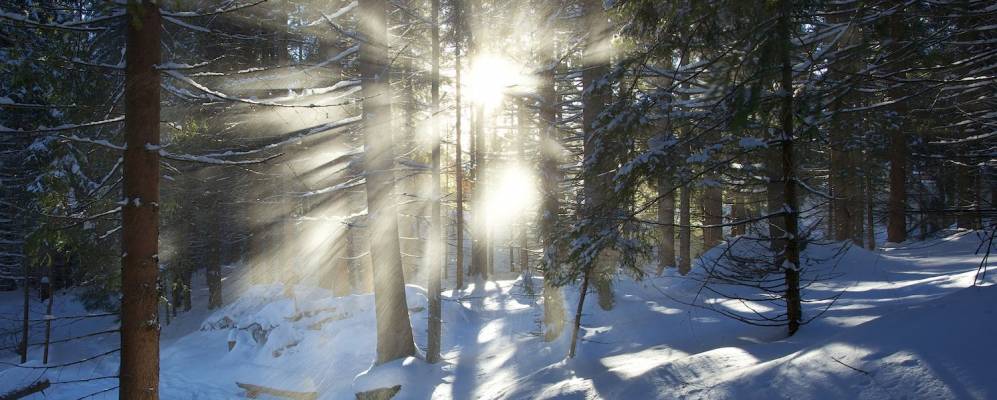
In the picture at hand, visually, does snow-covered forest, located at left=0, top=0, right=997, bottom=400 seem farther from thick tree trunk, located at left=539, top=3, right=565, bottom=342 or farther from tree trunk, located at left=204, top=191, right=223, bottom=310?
tree trunk, located at left=204, top=191, right=223, bottom=310

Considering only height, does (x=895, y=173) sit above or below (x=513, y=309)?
above

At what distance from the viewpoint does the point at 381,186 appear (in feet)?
33.4

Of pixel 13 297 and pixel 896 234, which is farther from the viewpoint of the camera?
pixel 13 297

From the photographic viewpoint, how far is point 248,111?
1441 centimetres

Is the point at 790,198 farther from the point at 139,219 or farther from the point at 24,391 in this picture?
the point at 24,391

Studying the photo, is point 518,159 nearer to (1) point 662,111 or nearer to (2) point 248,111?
(2) point 248,111

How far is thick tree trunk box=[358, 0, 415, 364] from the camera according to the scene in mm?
10016

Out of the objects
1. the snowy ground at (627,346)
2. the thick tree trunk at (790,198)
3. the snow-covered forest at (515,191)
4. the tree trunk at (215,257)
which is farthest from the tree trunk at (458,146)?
the thick tree trunk at (790,198)

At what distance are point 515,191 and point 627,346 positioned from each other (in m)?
9.46

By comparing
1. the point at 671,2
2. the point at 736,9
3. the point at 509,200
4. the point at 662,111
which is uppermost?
the point at 671,2

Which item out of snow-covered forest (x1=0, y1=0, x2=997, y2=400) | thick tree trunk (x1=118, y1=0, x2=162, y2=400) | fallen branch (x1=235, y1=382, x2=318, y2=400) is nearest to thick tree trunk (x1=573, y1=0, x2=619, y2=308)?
snow-covered forest (x1=0, y1=0, x2=997, y2=400)

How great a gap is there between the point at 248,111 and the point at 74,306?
17.7 metres

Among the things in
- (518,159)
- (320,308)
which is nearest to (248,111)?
(320,308)

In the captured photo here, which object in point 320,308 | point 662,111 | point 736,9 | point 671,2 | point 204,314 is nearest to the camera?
point 736,9
